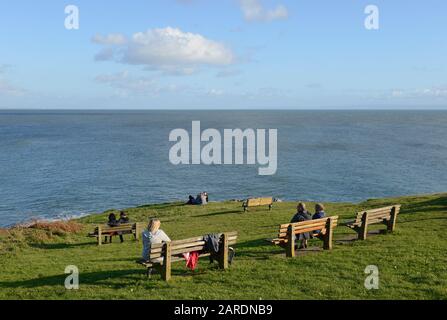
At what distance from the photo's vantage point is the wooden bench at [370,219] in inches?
660

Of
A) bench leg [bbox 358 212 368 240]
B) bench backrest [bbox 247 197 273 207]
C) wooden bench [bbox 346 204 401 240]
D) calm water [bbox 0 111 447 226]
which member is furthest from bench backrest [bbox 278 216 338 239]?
calm water [bbox 0 111 447 226]

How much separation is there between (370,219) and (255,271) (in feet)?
21.2

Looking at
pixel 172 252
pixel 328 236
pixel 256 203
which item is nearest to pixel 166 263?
pixel 172 252

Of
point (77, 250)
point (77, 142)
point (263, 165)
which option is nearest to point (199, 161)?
point (263, 165)

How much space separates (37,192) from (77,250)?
43279mm

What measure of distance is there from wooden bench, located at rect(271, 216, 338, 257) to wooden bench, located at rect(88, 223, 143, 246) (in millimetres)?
9816

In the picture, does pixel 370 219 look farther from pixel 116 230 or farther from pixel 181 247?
pixel 116 230

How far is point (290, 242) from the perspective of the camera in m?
14.6

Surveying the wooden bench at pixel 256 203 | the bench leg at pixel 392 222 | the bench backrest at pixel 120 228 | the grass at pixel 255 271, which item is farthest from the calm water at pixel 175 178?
the bench leg at pixel 392 222

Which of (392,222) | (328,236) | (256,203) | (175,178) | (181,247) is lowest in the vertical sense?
(175,178)

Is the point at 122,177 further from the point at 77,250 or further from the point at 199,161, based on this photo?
the point at 77,250

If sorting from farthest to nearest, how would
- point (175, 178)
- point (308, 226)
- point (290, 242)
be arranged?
point (175, 178) → point (308, 226) → point (290, 242)

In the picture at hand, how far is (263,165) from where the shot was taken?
81812mm

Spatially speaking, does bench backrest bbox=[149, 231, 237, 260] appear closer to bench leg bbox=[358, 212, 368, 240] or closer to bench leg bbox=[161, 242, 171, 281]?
bench leg bbox=[161, 242, 171, 281]
